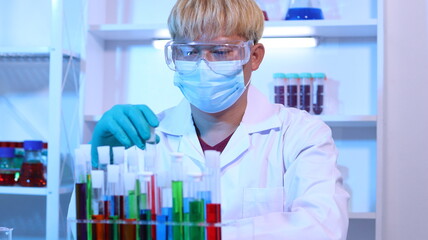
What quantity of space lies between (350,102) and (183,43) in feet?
3.41

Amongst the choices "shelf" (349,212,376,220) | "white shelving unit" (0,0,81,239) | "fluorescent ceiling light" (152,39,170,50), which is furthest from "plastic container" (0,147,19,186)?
"shelf" (349,212,376,220)

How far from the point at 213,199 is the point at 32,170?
1.38 meters

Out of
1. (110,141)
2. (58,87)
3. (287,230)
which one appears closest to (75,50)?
(58,87)

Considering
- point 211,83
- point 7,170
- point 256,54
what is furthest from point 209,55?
point 7,170

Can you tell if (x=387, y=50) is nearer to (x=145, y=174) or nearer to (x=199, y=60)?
(x=199, y=60)

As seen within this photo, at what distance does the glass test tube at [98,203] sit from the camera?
937mm

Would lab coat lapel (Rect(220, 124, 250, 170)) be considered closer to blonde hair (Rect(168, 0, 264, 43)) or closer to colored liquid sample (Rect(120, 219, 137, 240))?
blonde hair (Rect(168, 0, 264, 43))

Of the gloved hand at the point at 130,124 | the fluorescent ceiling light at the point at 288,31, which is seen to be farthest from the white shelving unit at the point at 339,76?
the gloved hand at the point at 130,124

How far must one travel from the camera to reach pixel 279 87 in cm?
224

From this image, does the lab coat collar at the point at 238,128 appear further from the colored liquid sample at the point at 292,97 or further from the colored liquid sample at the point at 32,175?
the colored liquid sample at the point at 32,175

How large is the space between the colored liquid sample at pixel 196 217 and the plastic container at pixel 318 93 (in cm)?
136

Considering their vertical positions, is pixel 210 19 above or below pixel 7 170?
above

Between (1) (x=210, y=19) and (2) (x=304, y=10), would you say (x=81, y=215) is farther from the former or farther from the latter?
(2) (x=304, y=10)

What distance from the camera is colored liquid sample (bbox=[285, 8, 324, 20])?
7.19 ft
